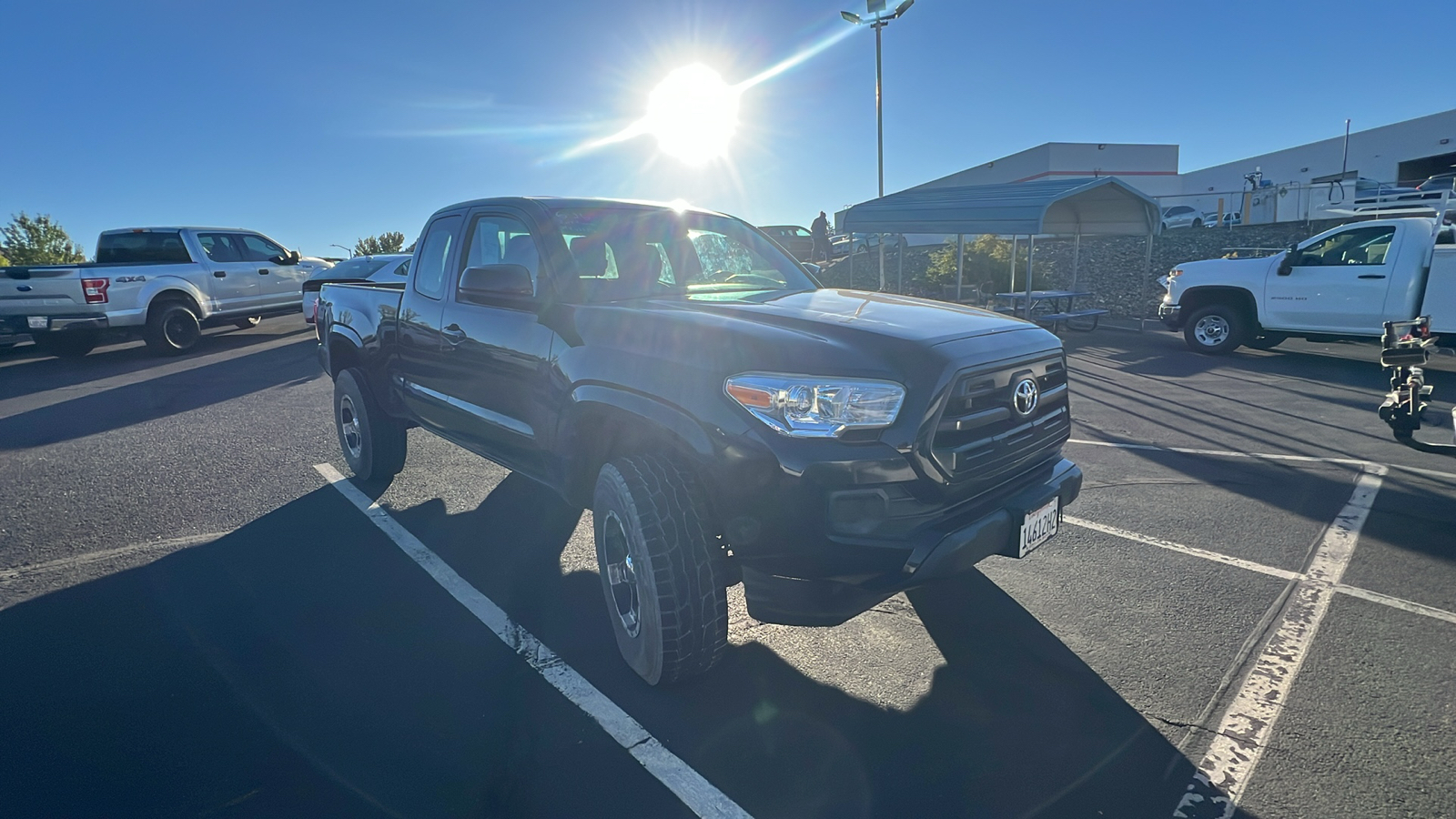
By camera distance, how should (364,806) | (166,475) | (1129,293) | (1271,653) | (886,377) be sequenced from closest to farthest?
(364,806)
(886,377)
(1271,653)
(166,475)
(1129,293)

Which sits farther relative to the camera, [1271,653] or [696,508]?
[1271,653]

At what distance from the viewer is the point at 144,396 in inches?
359

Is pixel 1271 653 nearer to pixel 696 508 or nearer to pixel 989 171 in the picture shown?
pixel 696 508

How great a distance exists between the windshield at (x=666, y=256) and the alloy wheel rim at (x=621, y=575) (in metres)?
1.09

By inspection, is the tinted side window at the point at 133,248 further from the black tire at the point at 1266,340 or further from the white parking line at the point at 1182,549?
the black tire at the point at 1266,340

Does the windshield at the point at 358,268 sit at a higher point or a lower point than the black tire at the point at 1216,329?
higher

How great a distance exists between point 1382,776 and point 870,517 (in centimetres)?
178

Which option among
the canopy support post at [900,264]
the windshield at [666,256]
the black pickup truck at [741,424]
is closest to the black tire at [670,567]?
the black pickup truck at [741,424]

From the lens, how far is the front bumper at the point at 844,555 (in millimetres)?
2420

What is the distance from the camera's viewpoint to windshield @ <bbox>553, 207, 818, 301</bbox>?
3594mm

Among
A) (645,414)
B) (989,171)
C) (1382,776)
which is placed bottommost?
(1382,776)

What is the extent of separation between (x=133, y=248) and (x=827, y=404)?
14617 mm

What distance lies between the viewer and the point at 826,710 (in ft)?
9.18

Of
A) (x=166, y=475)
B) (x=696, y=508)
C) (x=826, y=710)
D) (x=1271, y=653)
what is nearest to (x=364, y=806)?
(x=696, y=508)
